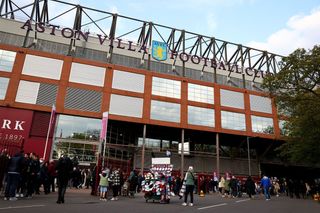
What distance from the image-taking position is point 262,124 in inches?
1719

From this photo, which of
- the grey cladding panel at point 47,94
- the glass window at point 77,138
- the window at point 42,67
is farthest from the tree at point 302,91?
the window at point 42,67

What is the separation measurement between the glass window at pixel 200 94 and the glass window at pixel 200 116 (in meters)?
1.38

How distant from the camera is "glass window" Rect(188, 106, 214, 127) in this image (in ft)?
131

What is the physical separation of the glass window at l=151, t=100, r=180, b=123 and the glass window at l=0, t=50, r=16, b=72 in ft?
57.6

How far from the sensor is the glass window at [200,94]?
135ft

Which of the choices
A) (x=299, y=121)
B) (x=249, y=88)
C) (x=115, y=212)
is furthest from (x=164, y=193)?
(x=249, y=88)

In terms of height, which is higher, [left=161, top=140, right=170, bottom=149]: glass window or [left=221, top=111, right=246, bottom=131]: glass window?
[left=221, top=111, right=246, bottom=131]: glass window

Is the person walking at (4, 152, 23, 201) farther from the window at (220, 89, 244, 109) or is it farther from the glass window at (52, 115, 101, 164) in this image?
the window at (220, 89, 244, 109)

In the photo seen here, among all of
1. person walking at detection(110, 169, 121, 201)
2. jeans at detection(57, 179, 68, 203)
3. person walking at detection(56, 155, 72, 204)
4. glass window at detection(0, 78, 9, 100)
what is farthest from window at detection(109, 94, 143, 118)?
jeans at detection(57, 179, 68, 203)

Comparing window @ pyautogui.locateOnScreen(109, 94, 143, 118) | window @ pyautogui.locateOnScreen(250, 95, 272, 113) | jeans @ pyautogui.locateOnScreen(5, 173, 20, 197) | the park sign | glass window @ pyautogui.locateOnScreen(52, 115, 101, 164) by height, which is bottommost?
jeans @ pyautogui.locateOnScreen(5, 173, 20, 197)

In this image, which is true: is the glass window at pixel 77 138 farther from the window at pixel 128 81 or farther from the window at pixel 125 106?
the window at pixel 128 81

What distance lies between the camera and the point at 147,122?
37250 millimetres

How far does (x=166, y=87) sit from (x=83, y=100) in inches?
444

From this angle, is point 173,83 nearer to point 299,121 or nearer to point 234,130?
point 234,130
